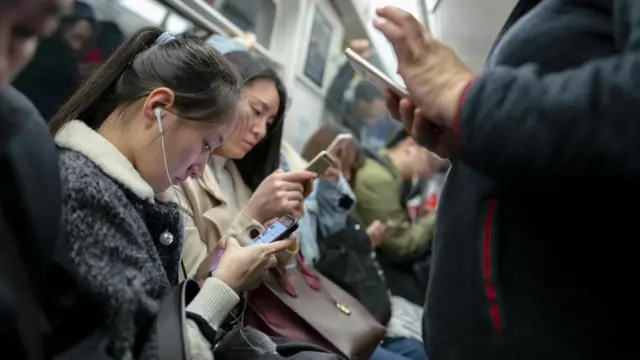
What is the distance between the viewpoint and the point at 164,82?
4.05 feet

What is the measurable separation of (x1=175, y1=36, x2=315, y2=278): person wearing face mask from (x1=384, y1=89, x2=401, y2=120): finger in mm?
581

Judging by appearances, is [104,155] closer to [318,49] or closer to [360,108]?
[318,49]

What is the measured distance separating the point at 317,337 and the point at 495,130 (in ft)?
3.55

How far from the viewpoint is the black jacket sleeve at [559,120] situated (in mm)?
699

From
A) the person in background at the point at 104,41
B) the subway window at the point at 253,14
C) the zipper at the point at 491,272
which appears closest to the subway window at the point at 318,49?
the subway window at the point at 253,14

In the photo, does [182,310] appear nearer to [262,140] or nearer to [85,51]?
[262,140]

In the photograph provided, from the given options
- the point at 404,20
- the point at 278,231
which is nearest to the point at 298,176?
the point at 278,231

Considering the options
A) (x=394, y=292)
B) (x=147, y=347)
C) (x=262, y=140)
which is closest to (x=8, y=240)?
(x=147, y=347)

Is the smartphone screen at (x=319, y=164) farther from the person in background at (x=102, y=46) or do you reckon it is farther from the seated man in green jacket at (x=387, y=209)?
the seated man in green jacket at (x=387, y=209)

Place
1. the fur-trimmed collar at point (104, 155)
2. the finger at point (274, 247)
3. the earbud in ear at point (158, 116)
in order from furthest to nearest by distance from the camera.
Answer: the finger at point (274, 247) < the earbud in ear at point (158, 116) < the fur-trimmed collar at point (104, 155)

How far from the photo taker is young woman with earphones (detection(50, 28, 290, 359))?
0.92 meters

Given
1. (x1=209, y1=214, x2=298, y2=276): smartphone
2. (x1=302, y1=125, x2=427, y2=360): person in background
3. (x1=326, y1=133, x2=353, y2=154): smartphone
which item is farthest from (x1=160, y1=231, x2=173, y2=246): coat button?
(x1=302, y1=125, x2=427, y2=360): person in background

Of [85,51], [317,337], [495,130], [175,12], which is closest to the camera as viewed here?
[495,130]

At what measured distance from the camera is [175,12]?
105 inches
